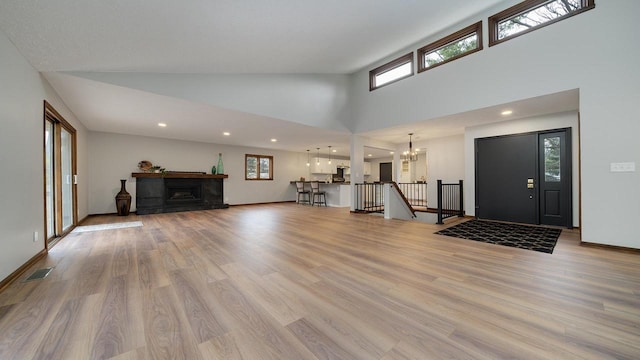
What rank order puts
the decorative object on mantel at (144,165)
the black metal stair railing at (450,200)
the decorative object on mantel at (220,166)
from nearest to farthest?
the black metal stair railing at (450,200), the decorative object on mantel at (144,165), the decorative object on mantel at (220,166)

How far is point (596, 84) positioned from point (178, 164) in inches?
406

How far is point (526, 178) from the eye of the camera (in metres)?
5.33

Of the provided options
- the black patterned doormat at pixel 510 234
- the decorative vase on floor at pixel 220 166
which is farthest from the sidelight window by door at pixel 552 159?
the decorative vase on floor at pixel 220 166

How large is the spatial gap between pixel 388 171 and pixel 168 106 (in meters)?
11.5

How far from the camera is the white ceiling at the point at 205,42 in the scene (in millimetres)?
2443

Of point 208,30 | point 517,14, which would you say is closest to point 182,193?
point 208,30

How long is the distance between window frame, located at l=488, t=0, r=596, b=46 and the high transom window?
1646 millimetres

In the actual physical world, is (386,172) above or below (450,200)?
above

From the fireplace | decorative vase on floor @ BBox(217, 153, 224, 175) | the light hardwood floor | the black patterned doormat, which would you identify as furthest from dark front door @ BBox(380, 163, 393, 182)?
the light hardwood floor

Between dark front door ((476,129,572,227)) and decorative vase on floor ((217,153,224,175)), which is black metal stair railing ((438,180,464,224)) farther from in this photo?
decorative vase on floor ((217,153,224,175))

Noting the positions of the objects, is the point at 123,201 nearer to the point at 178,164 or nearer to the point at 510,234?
the point at 178,164

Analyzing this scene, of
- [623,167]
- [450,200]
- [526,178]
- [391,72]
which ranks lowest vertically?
[450,200]

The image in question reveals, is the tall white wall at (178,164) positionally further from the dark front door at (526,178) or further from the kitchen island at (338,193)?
the dark front door at (526,178)

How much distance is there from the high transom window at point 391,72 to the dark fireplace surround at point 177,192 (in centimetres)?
617
